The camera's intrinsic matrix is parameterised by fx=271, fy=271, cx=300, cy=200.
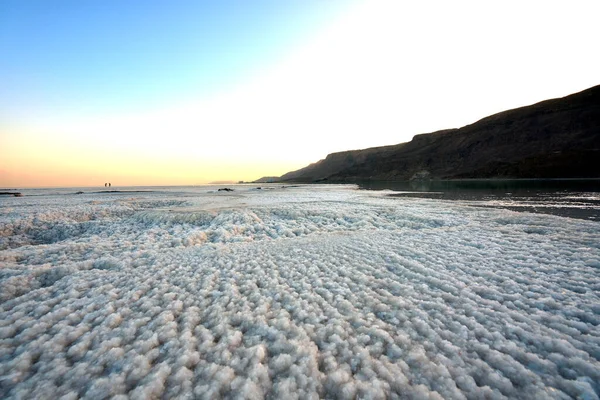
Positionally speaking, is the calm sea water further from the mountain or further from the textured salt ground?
the mountain

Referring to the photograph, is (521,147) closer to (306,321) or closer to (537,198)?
(537,198)

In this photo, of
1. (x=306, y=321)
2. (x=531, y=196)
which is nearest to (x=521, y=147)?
(x=531, y=196)

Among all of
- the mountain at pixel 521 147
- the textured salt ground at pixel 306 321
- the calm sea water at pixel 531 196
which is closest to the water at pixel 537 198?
the calm sea water at pixel 531 196

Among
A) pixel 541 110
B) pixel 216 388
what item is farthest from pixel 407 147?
pixel 216 388

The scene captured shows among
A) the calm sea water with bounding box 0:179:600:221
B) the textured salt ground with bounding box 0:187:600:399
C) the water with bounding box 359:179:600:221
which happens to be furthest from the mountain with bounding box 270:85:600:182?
the textured salt ground with bounding box 0:187:600:399

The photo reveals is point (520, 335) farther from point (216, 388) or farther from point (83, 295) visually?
point (83, 295)

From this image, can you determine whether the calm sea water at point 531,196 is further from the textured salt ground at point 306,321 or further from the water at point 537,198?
the textured salt ground at point 306,321
